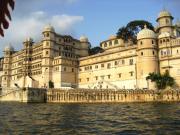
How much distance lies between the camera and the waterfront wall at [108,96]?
205 ft

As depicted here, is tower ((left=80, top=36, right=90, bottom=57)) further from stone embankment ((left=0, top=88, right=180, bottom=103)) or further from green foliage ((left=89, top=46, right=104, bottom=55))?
stone embankment ((left=0, top=88, right=180, bottom=103))

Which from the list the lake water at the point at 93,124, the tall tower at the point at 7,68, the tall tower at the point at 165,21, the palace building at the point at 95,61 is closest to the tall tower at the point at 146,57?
the palace building at the point at 95,61

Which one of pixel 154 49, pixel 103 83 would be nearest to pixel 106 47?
pixel 103 83

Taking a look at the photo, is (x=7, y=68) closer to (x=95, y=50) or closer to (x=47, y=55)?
(x=47, y=55)

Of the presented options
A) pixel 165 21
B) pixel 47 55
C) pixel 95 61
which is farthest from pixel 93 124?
pixel 47 55

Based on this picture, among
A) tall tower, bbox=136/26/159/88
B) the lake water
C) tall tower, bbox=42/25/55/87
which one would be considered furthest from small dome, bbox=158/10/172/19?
the lake water

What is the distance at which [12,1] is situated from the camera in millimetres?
1929

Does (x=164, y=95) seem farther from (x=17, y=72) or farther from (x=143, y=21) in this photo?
(x=17, y=72)

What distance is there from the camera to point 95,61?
8606cm

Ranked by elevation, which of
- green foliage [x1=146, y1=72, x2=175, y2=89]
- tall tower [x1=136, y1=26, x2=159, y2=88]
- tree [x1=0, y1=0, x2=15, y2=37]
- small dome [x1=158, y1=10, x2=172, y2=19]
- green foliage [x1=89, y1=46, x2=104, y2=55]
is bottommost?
tree [x1=0, y1=0, x2=15, y2=37]

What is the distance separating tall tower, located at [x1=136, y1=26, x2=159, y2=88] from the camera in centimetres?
6956

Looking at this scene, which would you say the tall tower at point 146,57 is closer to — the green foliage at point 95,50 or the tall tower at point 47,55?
the tall tower at point 47,55

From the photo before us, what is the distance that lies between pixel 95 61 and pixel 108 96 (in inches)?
853

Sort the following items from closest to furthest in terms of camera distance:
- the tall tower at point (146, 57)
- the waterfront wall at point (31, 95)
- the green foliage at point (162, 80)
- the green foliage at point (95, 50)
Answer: the green foliage at point (162, 80), the tall tower at point (146, 57), the waterfront wall at point (31, 95), the green foliage at point (95, 50)
